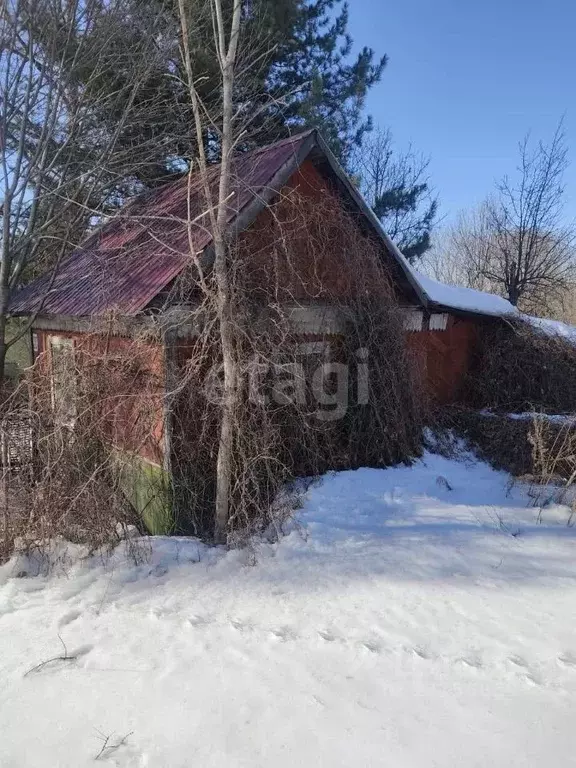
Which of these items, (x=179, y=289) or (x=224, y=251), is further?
(x=179, y=289)

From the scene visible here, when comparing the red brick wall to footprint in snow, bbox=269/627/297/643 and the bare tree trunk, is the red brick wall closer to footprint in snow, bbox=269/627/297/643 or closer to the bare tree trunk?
the bare tree trunk

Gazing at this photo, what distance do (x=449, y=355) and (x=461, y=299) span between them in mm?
1230

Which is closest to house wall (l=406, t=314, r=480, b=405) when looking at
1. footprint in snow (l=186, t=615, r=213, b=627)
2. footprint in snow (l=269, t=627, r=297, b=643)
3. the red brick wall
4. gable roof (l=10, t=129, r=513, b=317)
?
gable roof (l=10, t=129, r=513, b=317)

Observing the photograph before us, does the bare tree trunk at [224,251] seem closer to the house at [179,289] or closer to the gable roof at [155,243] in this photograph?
the house at [179,289]

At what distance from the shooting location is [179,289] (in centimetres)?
611

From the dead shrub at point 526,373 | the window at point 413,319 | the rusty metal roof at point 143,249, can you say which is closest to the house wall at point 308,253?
the rusty metal roof at point 143,249

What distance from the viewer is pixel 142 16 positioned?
9.91 m

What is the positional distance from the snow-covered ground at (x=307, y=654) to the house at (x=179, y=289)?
69.1 inches

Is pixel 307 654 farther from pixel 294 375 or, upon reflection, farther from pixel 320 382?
pixel 320 382

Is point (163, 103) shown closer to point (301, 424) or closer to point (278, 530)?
point (301, 424)

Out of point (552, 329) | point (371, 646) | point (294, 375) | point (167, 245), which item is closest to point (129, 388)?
point (167, 245)

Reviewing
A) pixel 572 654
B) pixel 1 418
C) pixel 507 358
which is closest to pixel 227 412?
pixel 1 418

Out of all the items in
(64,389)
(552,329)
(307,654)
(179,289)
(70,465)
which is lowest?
(307,654)

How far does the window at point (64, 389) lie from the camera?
18.5 feet
